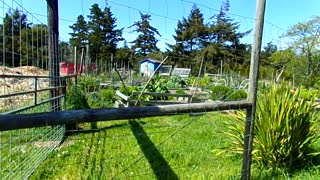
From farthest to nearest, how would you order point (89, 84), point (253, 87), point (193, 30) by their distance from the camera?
1. point (89, 84)
2. point (193, 30)
3. point (253, 87)

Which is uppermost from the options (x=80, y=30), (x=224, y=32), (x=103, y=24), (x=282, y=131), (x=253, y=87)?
(x=224, y=32)

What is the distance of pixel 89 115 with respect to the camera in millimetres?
2357

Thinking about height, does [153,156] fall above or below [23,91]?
below

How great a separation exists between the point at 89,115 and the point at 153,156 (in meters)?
2.52

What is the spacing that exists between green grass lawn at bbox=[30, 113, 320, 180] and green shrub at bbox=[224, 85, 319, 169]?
0.71 feet

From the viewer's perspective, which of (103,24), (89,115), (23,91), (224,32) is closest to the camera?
(89,115)

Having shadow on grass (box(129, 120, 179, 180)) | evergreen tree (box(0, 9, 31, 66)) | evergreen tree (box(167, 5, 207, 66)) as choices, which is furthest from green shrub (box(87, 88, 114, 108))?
evergreen tree (box(0, 9, 31, 66))

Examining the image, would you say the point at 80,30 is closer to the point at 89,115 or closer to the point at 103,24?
the point at 103,24

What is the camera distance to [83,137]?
245 inches

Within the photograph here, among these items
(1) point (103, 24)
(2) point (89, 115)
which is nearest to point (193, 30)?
(1) point (103, 24)

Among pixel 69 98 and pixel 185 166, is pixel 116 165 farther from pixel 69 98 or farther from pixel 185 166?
pixel 69 98

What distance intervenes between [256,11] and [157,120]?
516 cm

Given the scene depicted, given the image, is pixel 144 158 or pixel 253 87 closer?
pixel 253 87

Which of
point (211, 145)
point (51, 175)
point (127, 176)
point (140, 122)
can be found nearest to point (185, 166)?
point (127, 176)
